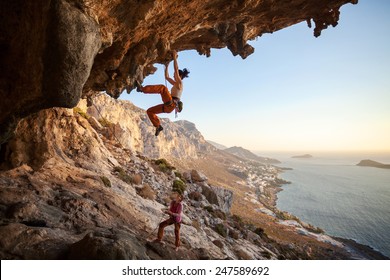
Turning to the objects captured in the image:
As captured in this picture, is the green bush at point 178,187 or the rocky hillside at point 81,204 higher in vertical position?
the rocky hillside at point 81,204

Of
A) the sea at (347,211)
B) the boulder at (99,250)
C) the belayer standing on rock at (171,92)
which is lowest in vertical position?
the sea at (347,211)

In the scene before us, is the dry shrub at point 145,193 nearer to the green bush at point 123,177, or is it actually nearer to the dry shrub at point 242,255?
the green bush at point 123,177

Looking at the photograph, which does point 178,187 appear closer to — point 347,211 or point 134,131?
point 134,131

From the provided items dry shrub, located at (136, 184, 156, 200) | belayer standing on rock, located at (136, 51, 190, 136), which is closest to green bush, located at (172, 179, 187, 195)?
dry shrub, located at (136, 184, 156, 200)

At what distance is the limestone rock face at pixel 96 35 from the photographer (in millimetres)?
4359

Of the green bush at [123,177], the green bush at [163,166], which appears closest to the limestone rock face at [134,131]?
the green bush at [163,166]

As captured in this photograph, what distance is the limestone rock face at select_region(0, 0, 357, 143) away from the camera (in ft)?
14.3

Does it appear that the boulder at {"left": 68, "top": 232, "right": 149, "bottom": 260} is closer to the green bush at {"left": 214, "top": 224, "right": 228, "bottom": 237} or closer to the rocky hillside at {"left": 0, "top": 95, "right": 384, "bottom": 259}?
the rocky hillside at {"left": 0, "top": 95, "right": 384, "bottom": 259}

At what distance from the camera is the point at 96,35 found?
4828mm

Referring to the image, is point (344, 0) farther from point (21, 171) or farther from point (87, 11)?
point (21, 171)

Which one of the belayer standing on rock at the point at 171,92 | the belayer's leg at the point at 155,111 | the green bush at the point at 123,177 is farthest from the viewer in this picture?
the green bush at the point at 123,177

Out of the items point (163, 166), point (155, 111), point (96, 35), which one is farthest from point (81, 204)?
point (163, 166)

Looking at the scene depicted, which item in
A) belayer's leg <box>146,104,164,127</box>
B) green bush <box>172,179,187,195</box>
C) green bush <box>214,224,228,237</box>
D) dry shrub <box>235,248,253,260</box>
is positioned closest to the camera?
belayer's leg <box>146,104,164,127</box>

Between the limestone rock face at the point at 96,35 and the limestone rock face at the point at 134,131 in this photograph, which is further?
the limestone rock face at the point at 134,131
